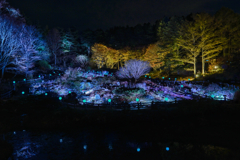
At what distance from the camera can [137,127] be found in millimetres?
12992

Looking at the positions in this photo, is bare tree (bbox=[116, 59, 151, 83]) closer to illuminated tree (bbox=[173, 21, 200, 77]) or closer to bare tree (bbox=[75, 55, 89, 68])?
illuminated tree (bbox=[173, 21, 200, 77])

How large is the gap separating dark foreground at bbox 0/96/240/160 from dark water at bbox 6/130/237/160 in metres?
0.06

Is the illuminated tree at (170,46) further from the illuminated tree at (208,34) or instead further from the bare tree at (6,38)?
the bare tree at (6,38)

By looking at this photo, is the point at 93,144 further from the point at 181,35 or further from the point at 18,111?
the point at 181,35

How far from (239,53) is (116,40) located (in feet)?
107

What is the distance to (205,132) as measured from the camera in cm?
1195

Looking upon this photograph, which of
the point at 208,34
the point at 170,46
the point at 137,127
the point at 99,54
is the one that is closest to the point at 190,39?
the point at 208,34

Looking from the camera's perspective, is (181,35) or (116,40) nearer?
(181,35)

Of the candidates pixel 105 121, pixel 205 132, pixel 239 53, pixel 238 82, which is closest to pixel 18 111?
pixel 105 121

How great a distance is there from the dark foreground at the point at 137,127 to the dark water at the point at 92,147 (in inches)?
2.3

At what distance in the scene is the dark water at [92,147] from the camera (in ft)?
29.9

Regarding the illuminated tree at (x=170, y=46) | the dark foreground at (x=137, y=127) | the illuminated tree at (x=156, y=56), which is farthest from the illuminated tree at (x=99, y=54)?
the dark foreground at (x=137, y=127)

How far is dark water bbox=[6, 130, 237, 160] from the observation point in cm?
912

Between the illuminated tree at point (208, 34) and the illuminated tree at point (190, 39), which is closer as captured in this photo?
the illuminated tree at point (208, 34)
